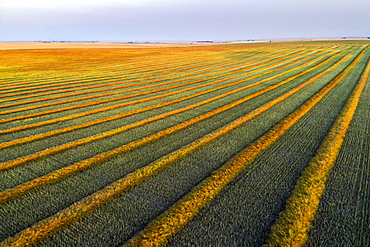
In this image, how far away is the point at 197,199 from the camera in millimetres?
4520

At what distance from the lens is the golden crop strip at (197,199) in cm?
364

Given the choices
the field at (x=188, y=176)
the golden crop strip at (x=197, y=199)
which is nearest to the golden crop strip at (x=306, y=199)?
the field at (x=188, y=176)

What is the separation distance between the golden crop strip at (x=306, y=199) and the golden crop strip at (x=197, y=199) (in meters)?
0.22

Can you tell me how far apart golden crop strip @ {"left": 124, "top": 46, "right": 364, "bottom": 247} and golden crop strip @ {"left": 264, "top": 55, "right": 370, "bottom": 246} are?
219mm

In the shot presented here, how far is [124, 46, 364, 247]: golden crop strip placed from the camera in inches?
143

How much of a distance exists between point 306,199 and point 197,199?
2143 mm

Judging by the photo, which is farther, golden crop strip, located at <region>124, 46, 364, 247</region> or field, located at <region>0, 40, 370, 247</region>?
field, located at <region>0, 40, 370, 247</region>

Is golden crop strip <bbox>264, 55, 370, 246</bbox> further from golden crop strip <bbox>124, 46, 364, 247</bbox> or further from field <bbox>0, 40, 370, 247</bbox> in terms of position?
golden crop strip <bbox>124, 46, 364, 247</bbox>

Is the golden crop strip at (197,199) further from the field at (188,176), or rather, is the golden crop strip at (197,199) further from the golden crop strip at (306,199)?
the golden crop strip at (306,199)

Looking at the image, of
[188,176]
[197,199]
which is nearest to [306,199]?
[197,199]

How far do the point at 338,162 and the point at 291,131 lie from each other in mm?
2266

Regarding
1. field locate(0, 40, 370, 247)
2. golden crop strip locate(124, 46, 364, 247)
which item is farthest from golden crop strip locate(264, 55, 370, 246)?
golden crop strip locate(124, 46, 364, 247)

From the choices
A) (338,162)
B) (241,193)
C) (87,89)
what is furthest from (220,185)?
(87,89)

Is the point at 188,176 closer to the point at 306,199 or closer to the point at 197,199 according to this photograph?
the point at 197,199
